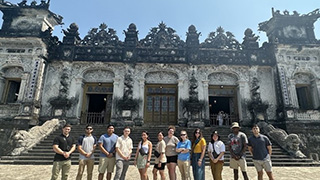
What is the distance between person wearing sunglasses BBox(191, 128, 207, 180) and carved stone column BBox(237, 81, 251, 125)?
9300 millimetres

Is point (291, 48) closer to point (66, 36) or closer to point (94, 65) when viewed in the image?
point (94, 65)

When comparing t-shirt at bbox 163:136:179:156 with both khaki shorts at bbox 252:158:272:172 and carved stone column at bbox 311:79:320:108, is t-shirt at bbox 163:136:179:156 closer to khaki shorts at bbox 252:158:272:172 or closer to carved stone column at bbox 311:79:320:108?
khaki shorts at bbox 252:158:272:172

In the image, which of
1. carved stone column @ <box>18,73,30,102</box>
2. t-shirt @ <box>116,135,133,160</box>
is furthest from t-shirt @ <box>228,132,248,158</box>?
carved stone column @ <box>18,73,30,102</box>

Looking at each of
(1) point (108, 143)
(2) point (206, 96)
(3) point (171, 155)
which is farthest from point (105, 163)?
(2) point (206, 96)

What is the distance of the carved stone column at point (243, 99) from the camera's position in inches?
501

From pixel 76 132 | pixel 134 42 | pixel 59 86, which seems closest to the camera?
pixel 76 132

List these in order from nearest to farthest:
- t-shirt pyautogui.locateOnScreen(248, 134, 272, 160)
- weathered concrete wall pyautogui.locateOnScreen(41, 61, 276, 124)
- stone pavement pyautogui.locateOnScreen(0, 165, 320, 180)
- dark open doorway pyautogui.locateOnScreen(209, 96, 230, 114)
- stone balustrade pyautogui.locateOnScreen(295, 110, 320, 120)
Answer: t-shirt pyautogui.locateOnScreen(248, 134, 272, 160)
stone pavement pyautogui.locateOnScreen(0, 165, 320, 180)
stone balustrade pyautogui.locateOnScreen(295, 110, 320, 120)
weathered concrete wall pyautogui.locateOnScreen(41, 61, 276, 124)
dark open doorway pyautogui.locateOnScreen(209, 96, 230, 114)

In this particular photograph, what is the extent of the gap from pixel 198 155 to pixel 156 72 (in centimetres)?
996

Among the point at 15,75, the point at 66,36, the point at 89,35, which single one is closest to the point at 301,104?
the point at 89,35

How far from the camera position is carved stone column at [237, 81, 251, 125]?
41.7ft

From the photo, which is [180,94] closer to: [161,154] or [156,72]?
[156,72]

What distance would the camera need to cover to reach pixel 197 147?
173 inches

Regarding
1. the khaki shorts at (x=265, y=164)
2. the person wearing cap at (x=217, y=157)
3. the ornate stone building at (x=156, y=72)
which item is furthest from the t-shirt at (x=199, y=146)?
the ornate stone building at (x=156, y=72)

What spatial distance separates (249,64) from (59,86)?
40.4ft
